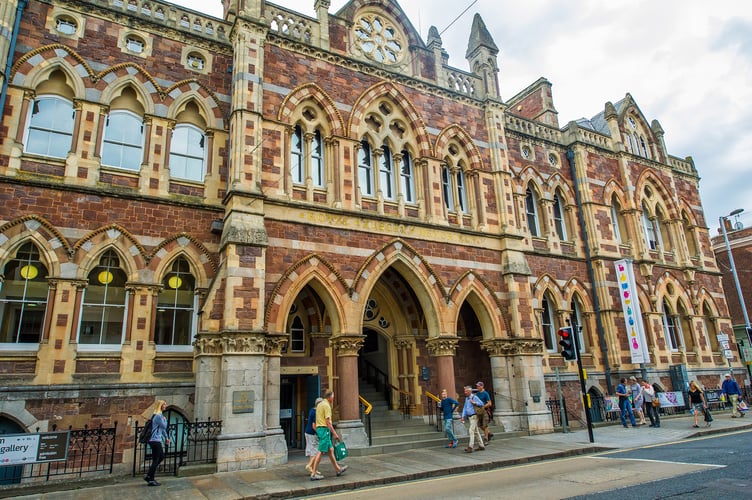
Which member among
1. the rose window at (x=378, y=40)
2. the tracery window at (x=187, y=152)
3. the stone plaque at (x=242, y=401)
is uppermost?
the rose window at (x=378, y=40)

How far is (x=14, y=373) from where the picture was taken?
1167 cm

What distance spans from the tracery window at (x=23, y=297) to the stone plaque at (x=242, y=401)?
15.9 ft

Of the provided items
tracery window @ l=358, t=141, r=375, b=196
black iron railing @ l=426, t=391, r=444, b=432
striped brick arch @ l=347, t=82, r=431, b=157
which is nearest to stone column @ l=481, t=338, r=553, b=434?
black iron railing @ l=426, t=391, r=444, b=432

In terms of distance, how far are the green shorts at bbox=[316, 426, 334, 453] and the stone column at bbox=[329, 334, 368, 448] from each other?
10.3 ft

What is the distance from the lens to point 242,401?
40.3 ft

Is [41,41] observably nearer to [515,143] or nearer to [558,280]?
[515,143]

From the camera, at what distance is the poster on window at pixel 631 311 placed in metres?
21.2

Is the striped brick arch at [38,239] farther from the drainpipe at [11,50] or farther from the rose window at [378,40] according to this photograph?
the rose window at [378,40]

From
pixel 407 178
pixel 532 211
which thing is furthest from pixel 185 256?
pixel 532 211

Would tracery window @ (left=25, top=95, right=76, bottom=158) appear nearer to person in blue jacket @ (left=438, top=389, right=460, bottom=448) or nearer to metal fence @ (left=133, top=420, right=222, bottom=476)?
metal fence @ (left=133, top=420, right=222, bottom=476)

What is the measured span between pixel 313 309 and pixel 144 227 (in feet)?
18.4

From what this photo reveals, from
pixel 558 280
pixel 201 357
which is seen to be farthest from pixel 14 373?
pixel 558 280

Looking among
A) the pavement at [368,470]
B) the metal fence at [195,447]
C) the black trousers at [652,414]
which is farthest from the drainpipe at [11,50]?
the black trousers at [652,414]

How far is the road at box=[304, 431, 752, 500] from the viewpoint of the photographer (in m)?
8.12
